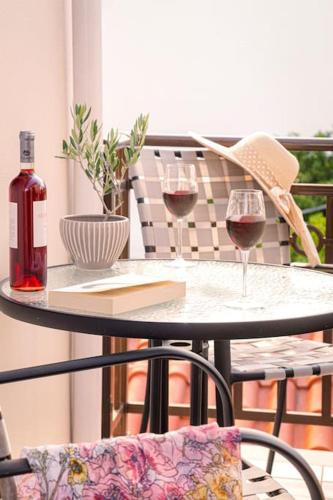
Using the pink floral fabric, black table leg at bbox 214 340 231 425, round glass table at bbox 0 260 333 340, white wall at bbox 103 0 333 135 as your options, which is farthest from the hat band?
white wall at bbox 103 0 333 135

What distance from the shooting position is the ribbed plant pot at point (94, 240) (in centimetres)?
205

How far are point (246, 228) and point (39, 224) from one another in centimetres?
41

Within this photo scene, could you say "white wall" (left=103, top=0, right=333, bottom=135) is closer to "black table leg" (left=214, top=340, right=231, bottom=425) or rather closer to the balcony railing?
Answer: the balcony railing

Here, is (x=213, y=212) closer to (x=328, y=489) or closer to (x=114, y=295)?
(x=328, y=489)

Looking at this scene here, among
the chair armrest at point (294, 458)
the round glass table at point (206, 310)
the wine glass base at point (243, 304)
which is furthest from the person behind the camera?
the wine glass base at point (243, 304)

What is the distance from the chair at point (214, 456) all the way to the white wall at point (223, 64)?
513 inches

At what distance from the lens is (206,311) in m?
1.73

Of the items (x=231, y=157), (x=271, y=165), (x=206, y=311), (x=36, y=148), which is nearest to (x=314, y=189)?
(x=271, y=165)

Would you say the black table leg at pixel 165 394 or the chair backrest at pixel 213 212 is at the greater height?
the chair backrest at pixel 213 212

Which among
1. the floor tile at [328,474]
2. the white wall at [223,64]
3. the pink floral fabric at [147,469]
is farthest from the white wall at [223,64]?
the pink floral fabric at [147,469]

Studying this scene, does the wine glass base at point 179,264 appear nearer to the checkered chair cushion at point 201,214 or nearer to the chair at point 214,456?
the checkered chair cushion at point 201,214

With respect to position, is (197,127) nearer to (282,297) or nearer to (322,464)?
(322,464)

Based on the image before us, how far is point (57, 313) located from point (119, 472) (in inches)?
21.1

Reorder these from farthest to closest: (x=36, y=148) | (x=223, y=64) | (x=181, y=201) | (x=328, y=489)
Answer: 1. (x=223, y=64)
2. (x=328, y=489)
3. (x=36, y=148)
4. (x=181, y=201)
